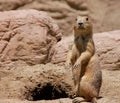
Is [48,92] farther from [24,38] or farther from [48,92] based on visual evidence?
[24,38]

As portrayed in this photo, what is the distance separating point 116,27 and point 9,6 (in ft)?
7.17

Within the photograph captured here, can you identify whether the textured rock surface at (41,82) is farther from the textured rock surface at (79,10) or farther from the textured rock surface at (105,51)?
the textured rock surface at (79,10)

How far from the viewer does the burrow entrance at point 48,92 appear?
212 inches

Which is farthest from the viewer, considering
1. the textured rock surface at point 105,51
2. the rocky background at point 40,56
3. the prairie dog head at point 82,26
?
the textured rock surface at point 105,51

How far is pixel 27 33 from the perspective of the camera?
6551mm

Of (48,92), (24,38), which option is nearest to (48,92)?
(48,92)

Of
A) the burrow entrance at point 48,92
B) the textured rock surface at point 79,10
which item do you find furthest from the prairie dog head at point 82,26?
the textured rock surface at point 79,10

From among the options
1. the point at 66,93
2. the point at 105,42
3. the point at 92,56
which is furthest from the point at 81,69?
the point at 105,42

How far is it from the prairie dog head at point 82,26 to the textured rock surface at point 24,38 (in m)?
2.04

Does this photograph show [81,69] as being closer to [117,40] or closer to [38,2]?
[117,40]

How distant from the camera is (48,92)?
5.56 metres

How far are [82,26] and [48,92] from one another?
145cm

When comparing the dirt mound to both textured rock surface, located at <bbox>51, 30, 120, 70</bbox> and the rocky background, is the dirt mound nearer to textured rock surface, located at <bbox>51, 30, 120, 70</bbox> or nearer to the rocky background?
the rocky background

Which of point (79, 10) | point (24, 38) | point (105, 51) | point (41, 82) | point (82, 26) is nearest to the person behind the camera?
point (82, 26)
